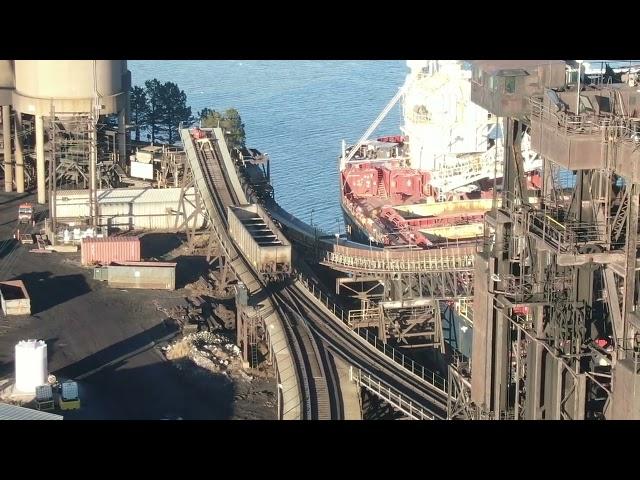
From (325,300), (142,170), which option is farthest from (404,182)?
(325,300)

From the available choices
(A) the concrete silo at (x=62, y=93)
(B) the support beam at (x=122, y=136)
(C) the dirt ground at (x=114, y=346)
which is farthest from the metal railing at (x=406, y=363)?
(B) the support beam at (x=122, y=136)

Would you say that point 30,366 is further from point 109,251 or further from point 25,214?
point 25,214

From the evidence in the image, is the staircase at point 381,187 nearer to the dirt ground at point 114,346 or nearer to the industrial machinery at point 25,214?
the dirt ground at point 114,346

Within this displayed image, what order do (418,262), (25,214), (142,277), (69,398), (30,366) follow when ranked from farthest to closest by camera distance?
(25,214) → (142,277) → (418,262) → (30,366) → (69,398)

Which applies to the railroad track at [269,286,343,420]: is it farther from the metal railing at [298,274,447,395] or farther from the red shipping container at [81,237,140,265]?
the red shipping container at [81,237,140,265]

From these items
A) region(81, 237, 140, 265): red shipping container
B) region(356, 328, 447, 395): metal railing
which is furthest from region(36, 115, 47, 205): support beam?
region(356, 328, 447, 395): metal railing
